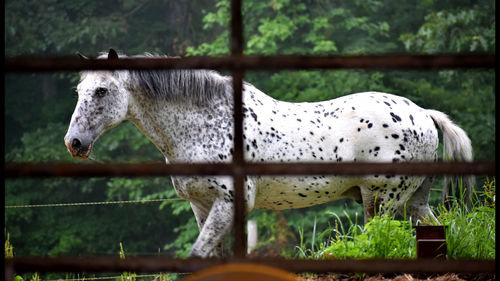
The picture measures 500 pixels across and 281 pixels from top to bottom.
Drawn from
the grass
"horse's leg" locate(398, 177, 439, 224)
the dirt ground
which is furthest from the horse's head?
"horse's leg" locate(398, 177, 439, 224)

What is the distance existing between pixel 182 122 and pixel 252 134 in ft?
1.55

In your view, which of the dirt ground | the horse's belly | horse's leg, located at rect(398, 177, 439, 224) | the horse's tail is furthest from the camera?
horse's leg, located at rect(398, 177, 439, 224)

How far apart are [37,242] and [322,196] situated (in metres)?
11.0

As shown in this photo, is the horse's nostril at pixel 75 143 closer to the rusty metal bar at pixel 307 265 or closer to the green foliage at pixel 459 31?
the rusty metal bar at pixel 307 265

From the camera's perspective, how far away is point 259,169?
65.6 inches

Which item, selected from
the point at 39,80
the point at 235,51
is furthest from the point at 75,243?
the point at 235,51

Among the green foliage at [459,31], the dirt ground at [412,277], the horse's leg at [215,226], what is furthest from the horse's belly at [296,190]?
the green foliage at [459,31]

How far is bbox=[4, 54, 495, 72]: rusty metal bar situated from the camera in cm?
167

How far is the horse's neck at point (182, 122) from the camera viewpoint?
473 centimetres

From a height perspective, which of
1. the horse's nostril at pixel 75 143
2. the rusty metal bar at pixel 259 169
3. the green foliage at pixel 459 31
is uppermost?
the green foliage at pixel 459 31

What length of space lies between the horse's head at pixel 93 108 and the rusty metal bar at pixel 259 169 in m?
2.91

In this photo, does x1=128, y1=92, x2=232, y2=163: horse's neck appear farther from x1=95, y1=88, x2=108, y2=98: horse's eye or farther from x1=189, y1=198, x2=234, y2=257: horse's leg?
x1=189, y1=198, x2=234, y2=257: horse's leg

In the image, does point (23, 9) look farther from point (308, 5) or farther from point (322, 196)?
point (322, 196)

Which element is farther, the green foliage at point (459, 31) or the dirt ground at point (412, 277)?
the green foliage at point (459, 31)
